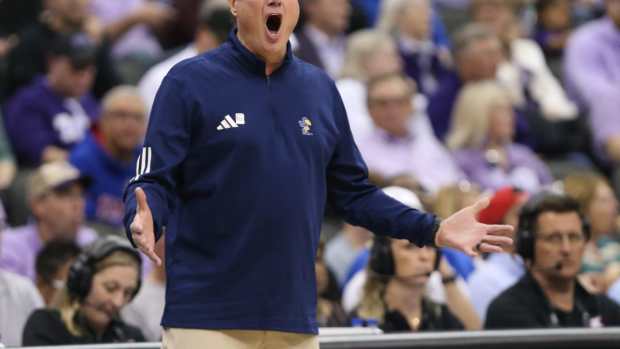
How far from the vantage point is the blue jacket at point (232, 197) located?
3355 millimetres

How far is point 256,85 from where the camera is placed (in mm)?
3498

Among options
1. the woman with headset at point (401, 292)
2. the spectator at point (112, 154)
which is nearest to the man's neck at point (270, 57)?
the woman with headset at point (401, 292)

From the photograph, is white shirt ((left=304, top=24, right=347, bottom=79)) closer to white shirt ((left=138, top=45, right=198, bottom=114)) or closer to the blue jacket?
white shirt ((left=138, top=45, right=198, bottom=114))

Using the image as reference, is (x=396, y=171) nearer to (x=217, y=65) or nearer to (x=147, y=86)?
(x=147, y=86)

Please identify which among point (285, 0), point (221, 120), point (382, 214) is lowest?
point (382, 214)

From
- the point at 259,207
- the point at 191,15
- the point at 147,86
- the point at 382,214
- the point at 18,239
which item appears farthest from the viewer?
the point at 191,15

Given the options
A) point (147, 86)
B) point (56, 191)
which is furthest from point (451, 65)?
point (56, 191)

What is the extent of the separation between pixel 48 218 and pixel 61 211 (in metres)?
0.08

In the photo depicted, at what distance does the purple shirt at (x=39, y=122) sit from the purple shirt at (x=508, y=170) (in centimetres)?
233

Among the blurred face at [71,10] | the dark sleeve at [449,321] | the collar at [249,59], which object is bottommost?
the dark sleeve at [449,321]

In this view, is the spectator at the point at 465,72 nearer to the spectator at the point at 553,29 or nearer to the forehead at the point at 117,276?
the spectator at the point at 553,29

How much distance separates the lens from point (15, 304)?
18.7 ft

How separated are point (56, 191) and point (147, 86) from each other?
4.14 feet

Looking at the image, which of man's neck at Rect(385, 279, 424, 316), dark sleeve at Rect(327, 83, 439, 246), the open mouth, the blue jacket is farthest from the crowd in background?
the open mouth
